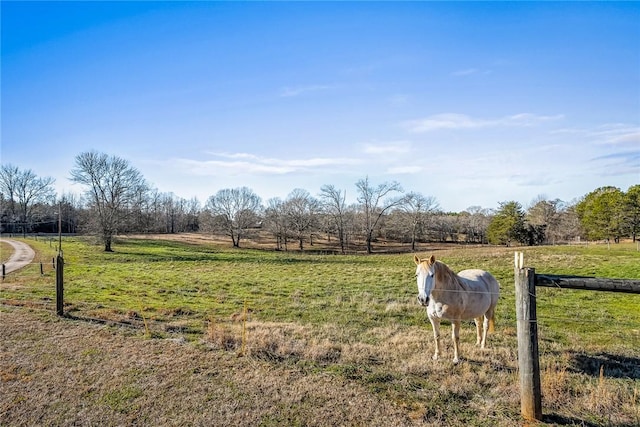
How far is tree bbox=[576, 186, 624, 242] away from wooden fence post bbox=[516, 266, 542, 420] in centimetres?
5146

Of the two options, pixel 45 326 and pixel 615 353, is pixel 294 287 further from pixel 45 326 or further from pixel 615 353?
pixel 615 353

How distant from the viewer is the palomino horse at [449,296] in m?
6.29

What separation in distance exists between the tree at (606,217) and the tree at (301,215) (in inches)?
1634

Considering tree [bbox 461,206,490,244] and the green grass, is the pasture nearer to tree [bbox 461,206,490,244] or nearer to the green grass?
the green grass

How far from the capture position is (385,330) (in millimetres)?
8984

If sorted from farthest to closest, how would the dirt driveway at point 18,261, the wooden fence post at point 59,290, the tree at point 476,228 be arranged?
1. the tree at point 476,228
2. the dirt driveway at point 18,261
3. the wooden fence post at point 59,290

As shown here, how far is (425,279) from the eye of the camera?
6.20 metres

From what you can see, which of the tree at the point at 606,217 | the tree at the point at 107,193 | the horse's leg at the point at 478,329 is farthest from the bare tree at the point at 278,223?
the horse's leg at the point at 478,329

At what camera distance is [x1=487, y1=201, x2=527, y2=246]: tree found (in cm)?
5962

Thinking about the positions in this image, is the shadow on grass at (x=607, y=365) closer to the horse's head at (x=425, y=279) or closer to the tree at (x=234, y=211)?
the horse's head at (x=425, y=279)

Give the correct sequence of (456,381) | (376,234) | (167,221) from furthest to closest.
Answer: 1. (167,221)
2. (376,234)
3. (456,381)

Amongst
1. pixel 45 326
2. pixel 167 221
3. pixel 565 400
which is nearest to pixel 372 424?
pixel 565 400

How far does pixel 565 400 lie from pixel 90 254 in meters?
39.0

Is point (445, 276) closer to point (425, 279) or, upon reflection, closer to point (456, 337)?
point (425, 279)
